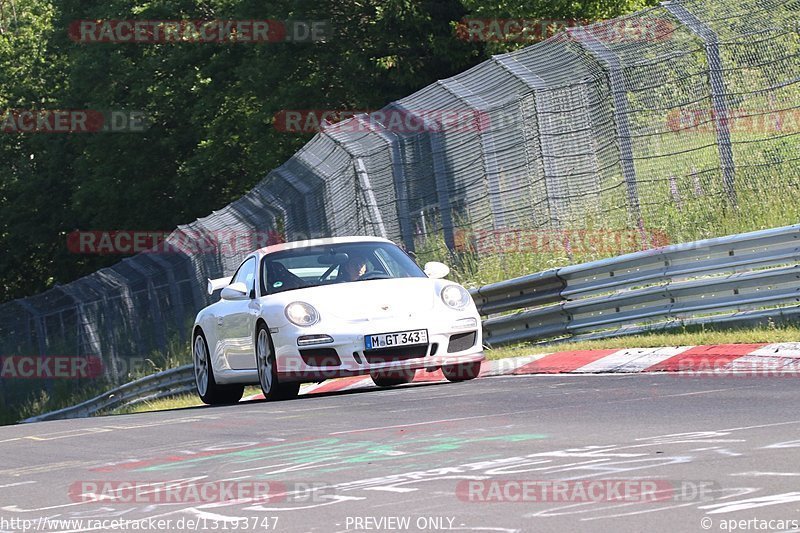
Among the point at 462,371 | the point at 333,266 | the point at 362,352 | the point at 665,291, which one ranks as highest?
the point at 333,266

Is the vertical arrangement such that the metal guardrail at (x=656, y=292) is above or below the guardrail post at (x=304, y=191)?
below

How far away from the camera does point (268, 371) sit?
43.3ft

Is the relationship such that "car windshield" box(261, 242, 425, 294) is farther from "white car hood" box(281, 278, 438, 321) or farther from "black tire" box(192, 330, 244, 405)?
"black tire" box(192, 330, 244, 405)

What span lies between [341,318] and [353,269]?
118 cm

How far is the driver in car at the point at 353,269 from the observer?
Answer: 13.6 metres

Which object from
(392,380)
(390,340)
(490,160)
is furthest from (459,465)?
(490,160)

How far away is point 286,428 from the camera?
10203mm

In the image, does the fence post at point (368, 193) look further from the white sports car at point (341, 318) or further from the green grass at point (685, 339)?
the white sports car at point (341, 318)

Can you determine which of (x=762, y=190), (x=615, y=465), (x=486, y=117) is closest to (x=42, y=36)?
(x=486, y=117)

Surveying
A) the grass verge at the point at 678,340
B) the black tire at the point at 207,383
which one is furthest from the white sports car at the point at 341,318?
the grass verge at the point at 678,340

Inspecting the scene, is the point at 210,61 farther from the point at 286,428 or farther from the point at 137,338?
the point at 286,428

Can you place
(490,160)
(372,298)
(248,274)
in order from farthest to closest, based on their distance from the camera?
(490,160)
(248,274)
(372,298)

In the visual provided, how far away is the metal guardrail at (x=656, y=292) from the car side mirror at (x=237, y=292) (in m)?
3.12

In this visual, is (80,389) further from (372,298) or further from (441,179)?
(372,298)
